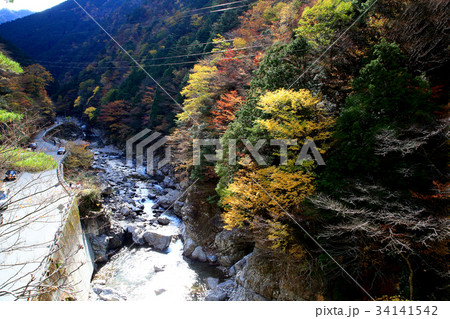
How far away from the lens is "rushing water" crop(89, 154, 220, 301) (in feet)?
34.1

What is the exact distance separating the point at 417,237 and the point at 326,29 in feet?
27.6

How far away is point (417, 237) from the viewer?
5211 mm

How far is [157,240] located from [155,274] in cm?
228

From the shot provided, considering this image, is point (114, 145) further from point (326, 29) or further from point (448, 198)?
point (448, 198)

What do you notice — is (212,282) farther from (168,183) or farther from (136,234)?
(168,183)

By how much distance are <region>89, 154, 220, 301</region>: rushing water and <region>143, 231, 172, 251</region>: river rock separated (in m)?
0.30

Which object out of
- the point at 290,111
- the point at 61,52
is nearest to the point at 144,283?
the point at 290,111

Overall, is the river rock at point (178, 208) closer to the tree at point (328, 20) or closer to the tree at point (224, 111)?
the tree at point (224, 111)

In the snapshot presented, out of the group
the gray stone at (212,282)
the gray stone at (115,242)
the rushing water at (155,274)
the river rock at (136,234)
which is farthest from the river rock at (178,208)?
the gray stone at (212,282)

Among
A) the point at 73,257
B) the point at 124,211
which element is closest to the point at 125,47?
the point at 124,211

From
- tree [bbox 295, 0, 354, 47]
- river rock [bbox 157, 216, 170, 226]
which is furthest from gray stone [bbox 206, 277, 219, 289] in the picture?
tree [bbox 295, 0, 354, 47]

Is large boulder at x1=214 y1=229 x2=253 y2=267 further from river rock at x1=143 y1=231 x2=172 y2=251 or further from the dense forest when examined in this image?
river rock at x1=143 y1=231 x2=172 y2=251

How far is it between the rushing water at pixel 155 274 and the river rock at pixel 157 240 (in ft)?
1.00

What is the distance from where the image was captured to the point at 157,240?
13.5 meters
